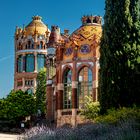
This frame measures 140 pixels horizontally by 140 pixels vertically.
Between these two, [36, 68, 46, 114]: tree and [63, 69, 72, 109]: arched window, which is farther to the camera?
[36, 68, 46, 114]: tree

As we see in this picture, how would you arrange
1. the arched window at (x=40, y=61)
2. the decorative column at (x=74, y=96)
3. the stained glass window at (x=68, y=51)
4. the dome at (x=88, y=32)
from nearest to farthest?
1. the decorative column at (x=74, y=96)
2. the dome at (x=88, y=32)
3. the stained glass window at (x=68, y=51)
4. the arched window at (x=40, y=61)

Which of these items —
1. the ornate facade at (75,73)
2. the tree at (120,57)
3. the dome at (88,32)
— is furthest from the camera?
the dome at (88,32)

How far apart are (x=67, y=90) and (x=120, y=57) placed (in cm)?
3549

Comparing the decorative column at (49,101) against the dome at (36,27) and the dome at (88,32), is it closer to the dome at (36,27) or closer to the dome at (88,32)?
the dome at (88,32)

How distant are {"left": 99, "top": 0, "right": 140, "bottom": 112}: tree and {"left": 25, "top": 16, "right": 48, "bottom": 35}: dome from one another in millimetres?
85162

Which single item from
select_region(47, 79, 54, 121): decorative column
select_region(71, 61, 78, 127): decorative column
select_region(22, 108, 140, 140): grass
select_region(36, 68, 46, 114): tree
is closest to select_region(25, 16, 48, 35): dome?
select_region(36, 68, 46, 114): tree

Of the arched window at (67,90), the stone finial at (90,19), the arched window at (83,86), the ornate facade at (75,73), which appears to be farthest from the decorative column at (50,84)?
the arched window at (83,86)

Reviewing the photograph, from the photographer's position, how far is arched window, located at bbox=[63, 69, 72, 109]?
55.8 meters

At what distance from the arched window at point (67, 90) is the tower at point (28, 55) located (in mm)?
45685

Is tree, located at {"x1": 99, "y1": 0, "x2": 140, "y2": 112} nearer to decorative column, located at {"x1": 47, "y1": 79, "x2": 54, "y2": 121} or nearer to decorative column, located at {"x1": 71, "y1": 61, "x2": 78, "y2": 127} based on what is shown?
decorative column, located at {"x1": 71, "y1": 61, "x2": 78, "y2": 127}

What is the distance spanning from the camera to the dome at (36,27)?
107000 millimetres

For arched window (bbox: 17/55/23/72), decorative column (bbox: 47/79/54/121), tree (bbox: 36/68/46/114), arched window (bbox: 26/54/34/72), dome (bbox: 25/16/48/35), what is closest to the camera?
decorative column (bbox: 47/79/54/121)

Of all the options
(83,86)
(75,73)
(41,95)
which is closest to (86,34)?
(75,73)

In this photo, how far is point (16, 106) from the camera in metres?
63.9
